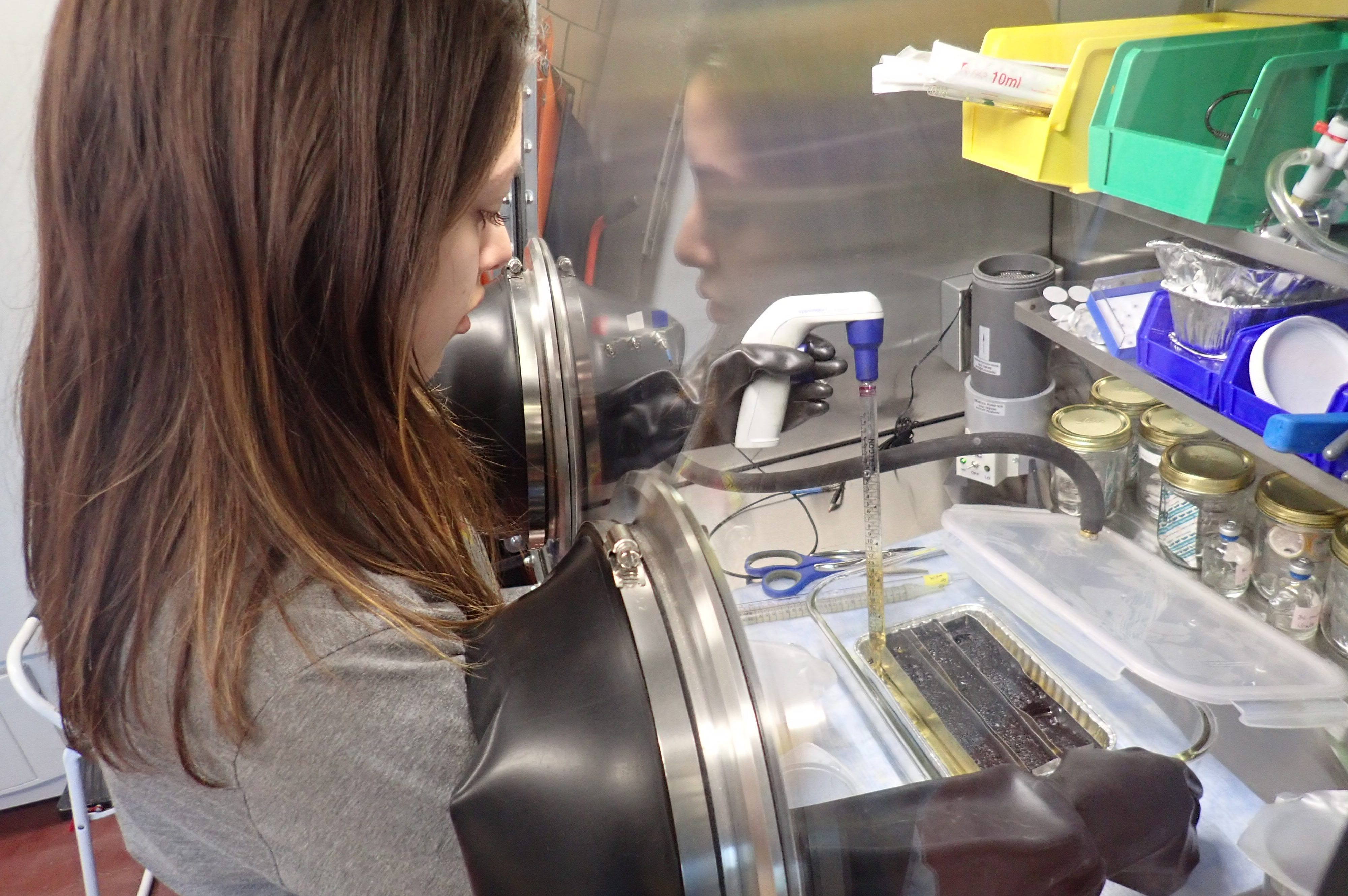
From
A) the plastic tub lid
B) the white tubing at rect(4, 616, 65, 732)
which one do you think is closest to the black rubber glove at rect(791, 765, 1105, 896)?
the plastic tub lid

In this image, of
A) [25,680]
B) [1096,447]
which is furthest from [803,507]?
[25,680]

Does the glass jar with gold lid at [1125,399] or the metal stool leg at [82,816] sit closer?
the glass jar with gold lid at [1125,399]

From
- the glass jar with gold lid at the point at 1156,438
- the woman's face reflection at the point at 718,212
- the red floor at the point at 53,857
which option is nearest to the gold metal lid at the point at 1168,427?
the glass jar with gold lid at the point at 1156,438

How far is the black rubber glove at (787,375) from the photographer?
0.68 metres

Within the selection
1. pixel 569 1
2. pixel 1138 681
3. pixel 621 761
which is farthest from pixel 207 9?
pixel 569 1

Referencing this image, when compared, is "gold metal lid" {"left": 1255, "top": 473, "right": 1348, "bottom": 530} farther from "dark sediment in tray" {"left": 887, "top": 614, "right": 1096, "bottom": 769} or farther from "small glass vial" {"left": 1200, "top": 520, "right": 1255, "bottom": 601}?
"dark sediment in tray" {"left": 887, "top": 614, "right": 1096, "bottom": 769}

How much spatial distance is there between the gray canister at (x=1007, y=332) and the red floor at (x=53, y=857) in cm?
173

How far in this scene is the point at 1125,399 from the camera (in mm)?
790

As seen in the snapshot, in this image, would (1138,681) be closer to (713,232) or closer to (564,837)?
(564,837)

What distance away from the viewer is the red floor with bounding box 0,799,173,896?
179cm

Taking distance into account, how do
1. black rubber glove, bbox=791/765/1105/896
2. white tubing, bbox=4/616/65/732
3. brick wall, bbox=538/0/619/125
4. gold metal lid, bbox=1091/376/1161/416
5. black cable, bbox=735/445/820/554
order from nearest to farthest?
black rubber glove, bbox=791/765/1105/896 → black cable, bbox=735/445/820/554 → gold metal lid, bbox=1091/376/1161/416 → brick wall, bbox=538/0/619/125 → white tubing, bbox=4/616/65/732

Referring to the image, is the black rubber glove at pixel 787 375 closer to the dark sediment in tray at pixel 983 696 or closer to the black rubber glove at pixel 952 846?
the dark sediment in tray at pixel 983 696

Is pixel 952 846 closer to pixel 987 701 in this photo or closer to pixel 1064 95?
pixel 987 701

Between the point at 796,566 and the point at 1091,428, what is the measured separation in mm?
263
